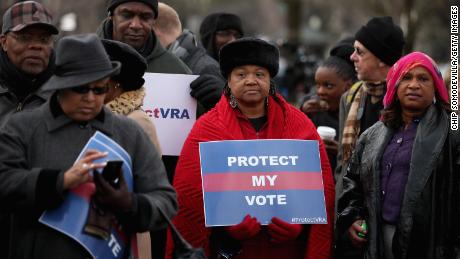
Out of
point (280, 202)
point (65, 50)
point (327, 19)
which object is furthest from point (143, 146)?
point (327, 19)

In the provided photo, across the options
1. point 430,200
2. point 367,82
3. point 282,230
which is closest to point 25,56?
point 282,230

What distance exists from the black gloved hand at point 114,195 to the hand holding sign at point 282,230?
4.37ft

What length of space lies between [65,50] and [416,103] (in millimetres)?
2237

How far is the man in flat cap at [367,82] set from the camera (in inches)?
296

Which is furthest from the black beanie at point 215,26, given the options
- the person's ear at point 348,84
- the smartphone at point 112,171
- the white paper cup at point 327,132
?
the smartphone at point 112,171

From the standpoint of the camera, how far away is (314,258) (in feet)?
20.1

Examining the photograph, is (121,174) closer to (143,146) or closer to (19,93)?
(143,146)

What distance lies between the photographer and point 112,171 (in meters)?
4.74

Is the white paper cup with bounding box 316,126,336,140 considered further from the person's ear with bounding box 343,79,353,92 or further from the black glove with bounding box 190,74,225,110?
the black glove with bounding box 190,74,225,110

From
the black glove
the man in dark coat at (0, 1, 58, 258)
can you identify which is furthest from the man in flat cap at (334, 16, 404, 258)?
the man in dark coat at (0, 1, 58, 258)

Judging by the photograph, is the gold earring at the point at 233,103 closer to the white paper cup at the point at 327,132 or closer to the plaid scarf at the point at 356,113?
the plaid scarf at the point at 356,113

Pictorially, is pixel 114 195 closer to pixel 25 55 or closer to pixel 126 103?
pixel 126 103

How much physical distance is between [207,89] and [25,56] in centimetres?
142

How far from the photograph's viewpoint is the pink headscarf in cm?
610
